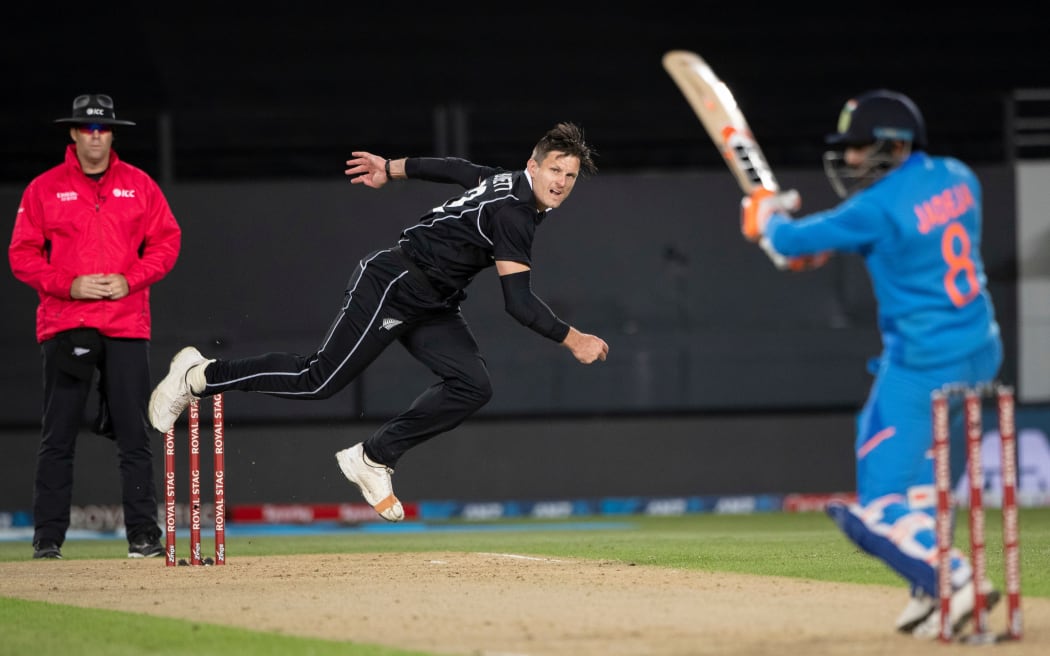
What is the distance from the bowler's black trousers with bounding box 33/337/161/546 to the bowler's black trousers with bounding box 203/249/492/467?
3.15 feet

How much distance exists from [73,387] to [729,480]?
24.3ft

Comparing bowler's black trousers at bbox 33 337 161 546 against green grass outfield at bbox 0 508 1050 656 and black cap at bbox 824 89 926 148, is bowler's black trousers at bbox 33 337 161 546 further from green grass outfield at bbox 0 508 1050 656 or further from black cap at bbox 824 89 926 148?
black cap at bbox 824 89 926 148

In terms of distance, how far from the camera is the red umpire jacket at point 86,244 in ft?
27.3

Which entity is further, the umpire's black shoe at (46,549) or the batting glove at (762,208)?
the umpire's black shoe at (46,549)

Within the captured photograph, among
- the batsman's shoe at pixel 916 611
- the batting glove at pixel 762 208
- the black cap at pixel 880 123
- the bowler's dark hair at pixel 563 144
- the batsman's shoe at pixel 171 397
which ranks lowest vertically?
the batsman's shoe at pixel 916 611

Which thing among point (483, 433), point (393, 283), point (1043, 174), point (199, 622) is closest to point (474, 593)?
point (199, 622)

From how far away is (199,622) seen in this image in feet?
18.1

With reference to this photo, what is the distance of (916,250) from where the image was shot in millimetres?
4969

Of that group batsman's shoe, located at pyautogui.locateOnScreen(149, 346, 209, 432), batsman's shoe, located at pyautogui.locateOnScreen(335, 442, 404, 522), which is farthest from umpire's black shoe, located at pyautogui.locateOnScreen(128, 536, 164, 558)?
batsman's shoe, located at pyautogui.locateOnScreen(335, 442, 404, 522)

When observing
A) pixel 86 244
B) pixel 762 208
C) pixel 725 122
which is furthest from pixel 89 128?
pixel 762 208

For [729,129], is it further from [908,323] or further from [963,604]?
[963,604]

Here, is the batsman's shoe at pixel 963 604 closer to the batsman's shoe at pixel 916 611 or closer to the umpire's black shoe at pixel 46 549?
the batsman's shoe at pixel 916 611

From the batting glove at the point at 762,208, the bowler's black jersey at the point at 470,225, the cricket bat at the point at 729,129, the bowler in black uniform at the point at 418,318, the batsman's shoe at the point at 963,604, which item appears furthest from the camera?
the bowler in black uniform at the point at 418,318

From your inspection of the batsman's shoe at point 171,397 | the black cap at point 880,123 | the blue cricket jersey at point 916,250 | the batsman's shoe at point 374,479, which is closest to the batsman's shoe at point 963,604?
the blue cricket jersey at point 916,250
